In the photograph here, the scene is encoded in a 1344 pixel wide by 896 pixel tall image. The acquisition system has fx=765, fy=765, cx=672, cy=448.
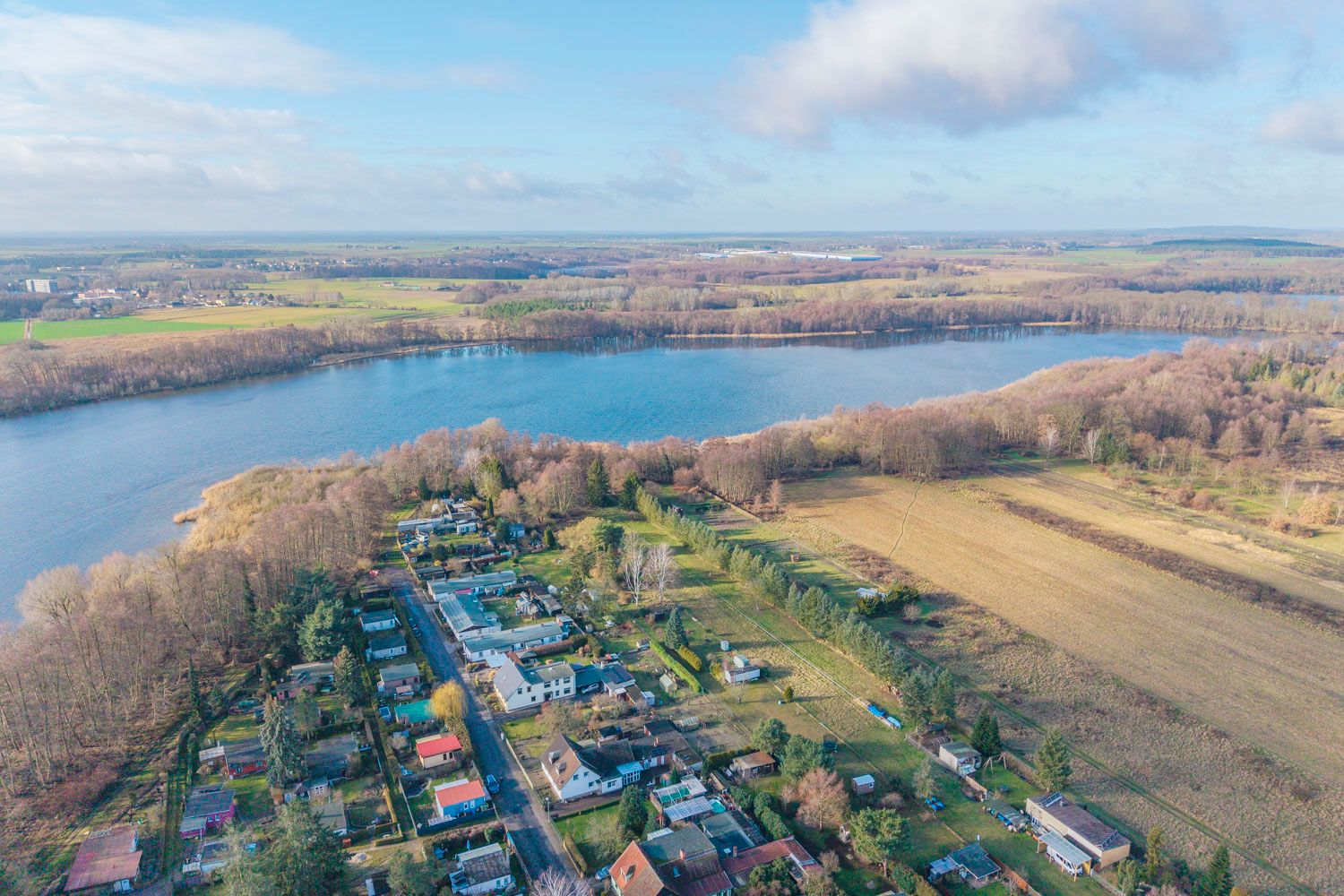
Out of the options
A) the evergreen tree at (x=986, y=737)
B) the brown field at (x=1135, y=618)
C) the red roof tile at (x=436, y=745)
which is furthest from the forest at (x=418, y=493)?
the red roof tile at (x=436, y=745)

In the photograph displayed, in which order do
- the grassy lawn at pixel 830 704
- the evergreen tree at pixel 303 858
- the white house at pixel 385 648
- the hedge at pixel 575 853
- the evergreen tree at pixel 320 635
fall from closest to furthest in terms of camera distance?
the evergreen tree at pixel 303 858 → the hedge at pixel 575 853 → the grassy lawn at pixel 830 704 → the evergreen tree at pixel 320 635 → the white house at pixel 385 648

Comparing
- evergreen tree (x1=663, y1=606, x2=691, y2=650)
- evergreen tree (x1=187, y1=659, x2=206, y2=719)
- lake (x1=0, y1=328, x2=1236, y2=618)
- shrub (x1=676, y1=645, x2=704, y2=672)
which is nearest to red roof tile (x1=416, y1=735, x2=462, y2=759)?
evergreen tree (x1=187, y1=659, x2=206, y2=719)

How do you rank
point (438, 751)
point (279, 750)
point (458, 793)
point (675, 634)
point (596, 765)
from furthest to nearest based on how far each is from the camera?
1. point (675, 634)
2. point (438, 751)
3. point (596, 765)
4. point (279, 750)
5. point (458, 793)

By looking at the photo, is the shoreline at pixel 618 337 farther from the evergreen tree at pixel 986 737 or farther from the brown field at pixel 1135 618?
the evergreen tree at pixel 986 737

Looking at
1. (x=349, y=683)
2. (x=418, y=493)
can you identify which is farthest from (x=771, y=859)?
(x=418, y=493)

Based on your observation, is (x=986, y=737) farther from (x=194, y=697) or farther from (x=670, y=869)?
(x=194, y=697)

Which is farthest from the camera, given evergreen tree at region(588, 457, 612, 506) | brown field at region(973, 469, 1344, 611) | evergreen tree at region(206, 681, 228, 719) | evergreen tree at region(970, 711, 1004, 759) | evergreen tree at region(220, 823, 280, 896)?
evergreen tree at region(588, 457, 612, 506)

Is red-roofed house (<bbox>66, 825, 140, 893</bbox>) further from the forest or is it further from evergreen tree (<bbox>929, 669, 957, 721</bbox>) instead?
evergreen tree (<bbox>929, 669, 957, 721</bbox>)
